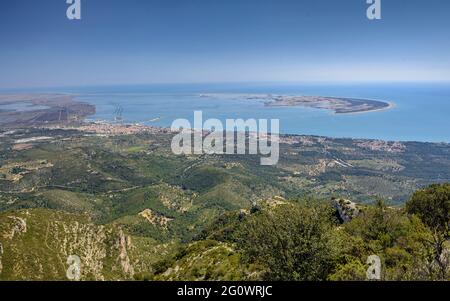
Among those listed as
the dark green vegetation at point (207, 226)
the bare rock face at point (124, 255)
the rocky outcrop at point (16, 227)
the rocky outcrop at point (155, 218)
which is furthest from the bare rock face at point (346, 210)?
the rocky outcrop at point (155, 218)

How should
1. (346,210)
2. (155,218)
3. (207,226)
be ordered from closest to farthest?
(346,210), (207,226), (155,218)

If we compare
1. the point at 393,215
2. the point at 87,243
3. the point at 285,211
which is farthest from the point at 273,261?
the point at 87,243

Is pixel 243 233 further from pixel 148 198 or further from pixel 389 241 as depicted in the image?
pixel 148 198

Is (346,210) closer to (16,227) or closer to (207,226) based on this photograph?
(207,226)

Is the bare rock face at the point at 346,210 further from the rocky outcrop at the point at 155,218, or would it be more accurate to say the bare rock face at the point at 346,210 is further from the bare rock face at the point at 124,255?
the rocky outcrop at the point at 155,218

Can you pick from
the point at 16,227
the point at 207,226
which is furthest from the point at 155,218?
the point at 16,227

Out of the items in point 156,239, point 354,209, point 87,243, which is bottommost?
point 156,239
